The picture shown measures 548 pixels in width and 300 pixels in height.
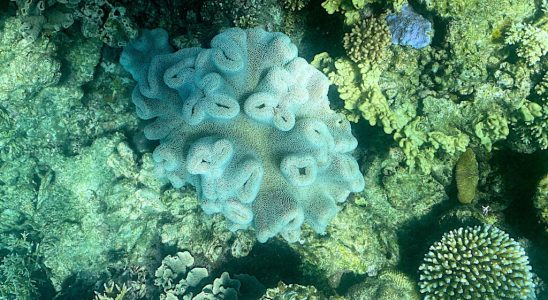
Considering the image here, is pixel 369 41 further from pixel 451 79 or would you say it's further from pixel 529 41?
pixel 529 41

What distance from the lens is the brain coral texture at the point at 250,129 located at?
151 inches

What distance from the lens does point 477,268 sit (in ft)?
14.5

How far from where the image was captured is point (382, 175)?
4.95m

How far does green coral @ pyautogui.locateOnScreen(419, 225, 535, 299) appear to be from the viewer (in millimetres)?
4348

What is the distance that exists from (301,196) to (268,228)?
494 millimetres

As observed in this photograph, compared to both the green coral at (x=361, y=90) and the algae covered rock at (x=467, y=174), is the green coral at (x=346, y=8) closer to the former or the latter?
the green coral at (x=361, y=90)

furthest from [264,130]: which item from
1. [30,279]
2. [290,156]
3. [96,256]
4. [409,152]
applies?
[30,279]

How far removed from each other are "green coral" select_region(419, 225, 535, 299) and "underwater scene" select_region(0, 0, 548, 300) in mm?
23

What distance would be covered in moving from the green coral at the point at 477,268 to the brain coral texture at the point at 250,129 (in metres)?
1.33

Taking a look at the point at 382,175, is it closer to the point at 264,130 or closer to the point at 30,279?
the point at 264,130

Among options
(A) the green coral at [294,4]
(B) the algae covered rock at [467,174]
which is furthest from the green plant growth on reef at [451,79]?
(A) the green coral at [294,4]

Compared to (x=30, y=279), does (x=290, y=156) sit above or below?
above

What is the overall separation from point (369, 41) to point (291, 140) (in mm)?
1367

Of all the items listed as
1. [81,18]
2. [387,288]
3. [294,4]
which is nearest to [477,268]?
[387,288]
